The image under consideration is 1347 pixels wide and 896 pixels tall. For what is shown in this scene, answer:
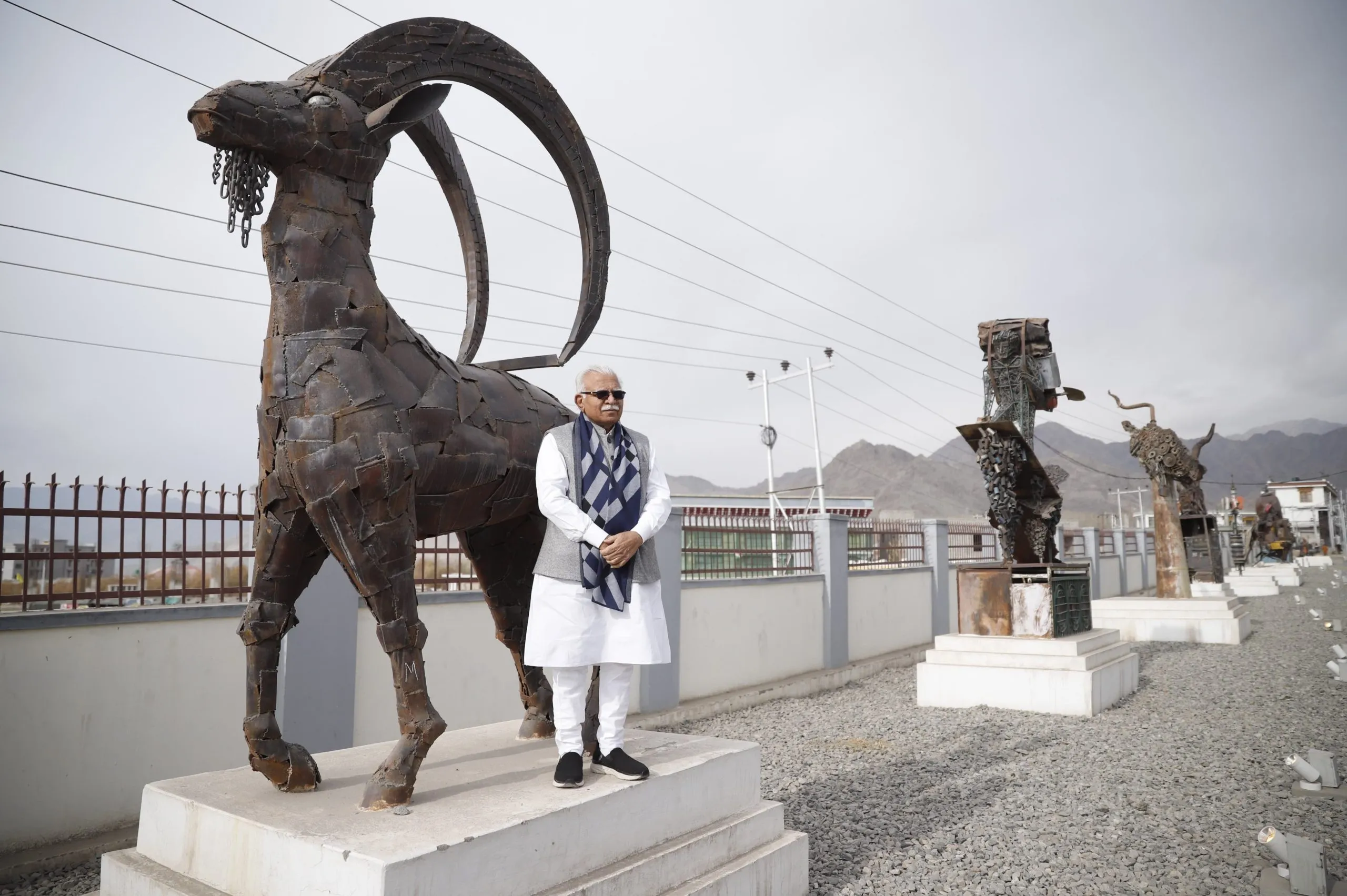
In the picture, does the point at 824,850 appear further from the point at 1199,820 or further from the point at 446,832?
the point at 446,832

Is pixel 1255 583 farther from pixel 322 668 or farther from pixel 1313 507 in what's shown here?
pixel 1313 507

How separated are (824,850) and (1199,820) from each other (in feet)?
7.13

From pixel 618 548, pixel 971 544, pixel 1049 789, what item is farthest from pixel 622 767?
pixel 971 544

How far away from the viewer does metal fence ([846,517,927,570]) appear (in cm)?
1345

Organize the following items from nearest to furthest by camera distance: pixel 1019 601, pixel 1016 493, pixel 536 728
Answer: pixel 536 728 → pixel 1019 601 → pixel 1016 493

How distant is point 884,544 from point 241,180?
12443 millimetres

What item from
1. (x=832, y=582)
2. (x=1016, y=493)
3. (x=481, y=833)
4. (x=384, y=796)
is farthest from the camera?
(x=832, y=582)

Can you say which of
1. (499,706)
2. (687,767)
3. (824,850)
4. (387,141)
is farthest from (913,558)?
(387,141)

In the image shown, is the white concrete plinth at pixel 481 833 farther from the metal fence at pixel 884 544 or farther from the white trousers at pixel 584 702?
the metal fence at pixel 884 544

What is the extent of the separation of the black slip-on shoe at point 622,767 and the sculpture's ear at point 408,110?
245 centimetres

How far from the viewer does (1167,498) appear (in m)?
13.7

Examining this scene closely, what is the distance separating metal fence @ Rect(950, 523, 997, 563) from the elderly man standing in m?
13.4

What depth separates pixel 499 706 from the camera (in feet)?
23.7

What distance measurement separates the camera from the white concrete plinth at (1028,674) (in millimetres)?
7930
